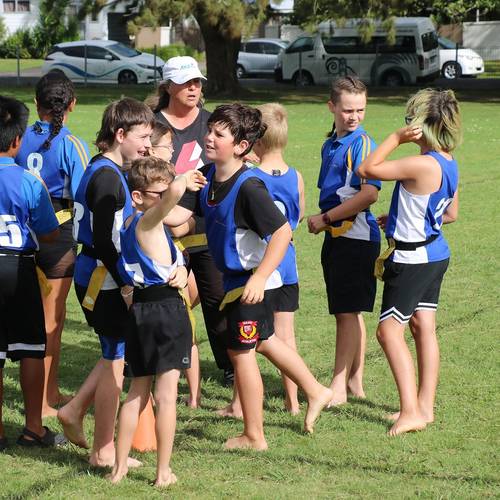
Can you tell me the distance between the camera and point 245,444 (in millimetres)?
5242

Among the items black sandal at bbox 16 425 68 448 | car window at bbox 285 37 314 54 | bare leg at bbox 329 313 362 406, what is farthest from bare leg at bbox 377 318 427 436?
car window at bbox 285 37 314 54

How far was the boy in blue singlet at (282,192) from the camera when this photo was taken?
5648 millimetres

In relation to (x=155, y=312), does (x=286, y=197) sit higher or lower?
higher

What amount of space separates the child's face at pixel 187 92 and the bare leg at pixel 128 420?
2.10 meters

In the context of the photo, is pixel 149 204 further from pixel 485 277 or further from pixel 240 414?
pixel 485 277

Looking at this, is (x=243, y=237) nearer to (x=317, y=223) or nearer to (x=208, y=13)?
(x=317, y=223)

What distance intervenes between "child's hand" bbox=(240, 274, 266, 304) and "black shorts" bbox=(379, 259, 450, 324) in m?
0.88

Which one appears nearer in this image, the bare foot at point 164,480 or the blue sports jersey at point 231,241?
the bare foot at point 164,480

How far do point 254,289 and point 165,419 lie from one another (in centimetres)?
75

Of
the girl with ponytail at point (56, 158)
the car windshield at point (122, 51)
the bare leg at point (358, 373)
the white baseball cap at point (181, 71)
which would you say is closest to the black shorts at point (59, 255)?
the girl with ponytail at point (56, 158)

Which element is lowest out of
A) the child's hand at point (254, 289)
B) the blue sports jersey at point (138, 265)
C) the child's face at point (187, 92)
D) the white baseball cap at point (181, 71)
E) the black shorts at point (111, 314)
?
the black shorts at point (111, 314)

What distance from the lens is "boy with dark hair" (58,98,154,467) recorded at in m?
4.92

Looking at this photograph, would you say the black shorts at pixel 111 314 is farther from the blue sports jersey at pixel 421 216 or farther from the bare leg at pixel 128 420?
the blue sports jersey at pixel 421 216

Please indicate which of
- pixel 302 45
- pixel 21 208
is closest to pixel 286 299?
pixel 21 208
